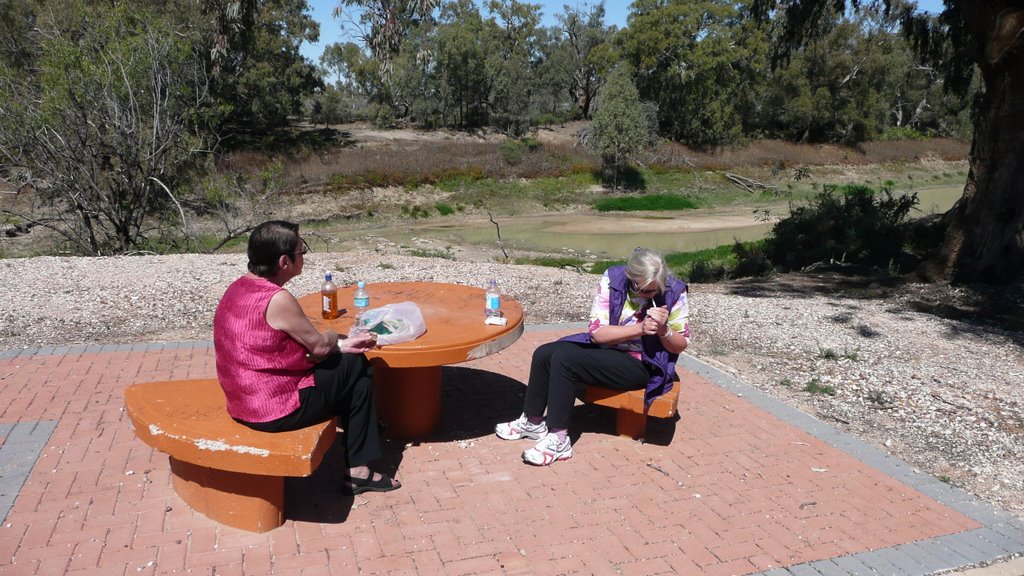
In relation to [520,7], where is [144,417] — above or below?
below

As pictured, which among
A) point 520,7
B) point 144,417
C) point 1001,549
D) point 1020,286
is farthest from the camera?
point 520,7

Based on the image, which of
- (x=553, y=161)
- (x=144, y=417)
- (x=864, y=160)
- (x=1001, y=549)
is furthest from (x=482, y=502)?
(x=864, y=160)

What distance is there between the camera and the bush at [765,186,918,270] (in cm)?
1267

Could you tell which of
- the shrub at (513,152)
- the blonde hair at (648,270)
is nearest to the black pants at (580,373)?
the blonde hair at (648,270)

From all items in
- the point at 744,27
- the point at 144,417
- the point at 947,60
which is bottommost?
the point at 144,417

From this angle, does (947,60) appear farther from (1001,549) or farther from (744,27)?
(744,27)

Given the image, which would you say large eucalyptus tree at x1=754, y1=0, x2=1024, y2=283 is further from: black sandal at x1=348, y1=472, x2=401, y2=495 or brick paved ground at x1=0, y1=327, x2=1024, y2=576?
black sandal at x1=348, y1=472, x2=401, y2=495

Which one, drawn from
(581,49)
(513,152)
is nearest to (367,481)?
(513,152)

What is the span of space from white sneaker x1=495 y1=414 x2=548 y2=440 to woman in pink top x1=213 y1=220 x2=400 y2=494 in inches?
56.2

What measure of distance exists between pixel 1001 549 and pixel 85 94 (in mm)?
14200

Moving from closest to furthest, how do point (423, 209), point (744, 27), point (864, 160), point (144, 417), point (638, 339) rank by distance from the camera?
point (144, 417), point (638, 339), point (423, 209), point (744, 27), point (864, 160)

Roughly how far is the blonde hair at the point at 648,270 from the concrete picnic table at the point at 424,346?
2.59 feet

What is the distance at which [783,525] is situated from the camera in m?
3.89

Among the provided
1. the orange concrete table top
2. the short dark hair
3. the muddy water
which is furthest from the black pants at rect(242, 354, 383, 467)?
the muddy water
